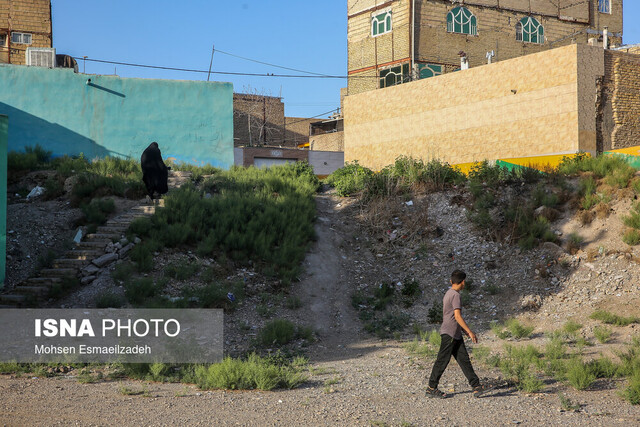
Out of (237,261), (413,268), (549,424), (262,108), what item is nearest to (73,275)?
(237,261)

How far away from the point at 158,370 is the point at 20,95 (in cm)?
1801

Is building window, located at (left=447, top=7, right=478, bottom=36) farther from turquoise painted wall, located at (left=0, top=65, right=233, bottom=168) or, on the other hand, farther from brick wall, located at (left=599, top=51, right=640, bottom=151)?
turquoise painted wall, located at (left=0, top=65, right=233, bottom=168)

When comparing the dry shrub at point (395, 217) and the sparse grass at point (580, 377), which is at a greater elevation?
the dry shrub at point (395, 217)

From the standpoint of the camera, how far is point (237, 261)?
14.6 m

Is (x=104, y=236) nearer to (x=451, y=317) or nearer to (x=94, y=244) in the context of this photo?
(x=94, y=244)

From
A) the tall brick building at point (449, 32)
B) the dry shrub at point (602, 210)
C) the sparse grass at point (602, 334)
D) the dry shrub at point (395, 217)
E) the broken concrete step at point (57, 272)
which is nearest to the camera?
the sparse grass at point (602, 334)

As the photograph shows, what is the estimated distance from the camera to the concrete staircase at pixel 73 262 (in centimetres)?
1211

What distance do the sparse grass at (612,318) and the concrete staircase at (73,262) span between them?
10.5 metres

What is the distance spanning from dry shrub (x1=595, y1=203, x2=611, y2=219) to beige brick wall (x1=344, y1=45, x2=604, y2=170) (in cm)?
507

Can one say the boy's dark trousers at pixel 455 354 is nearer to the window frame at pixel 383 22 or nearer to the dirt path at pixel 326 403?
the dirt path at pixel 326 403

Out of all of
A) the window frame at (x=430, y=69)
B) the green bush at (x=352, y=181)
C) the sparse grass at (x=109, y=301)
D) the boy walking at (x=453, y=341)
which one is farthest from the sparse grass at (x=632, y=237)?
the window frame at (x=430, y=69)

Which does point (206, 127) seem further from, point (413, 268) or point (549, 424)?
point (549, 424)

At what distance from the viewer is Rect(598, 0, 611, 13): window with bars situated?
120ft

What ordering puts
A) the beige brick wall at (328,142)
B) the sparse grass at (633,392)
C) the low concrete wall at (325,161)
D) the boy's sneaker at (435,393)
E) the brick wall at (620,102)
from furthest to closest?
1. the beige brick wall at (328,142)
2. the low concrete wall at (325,161)
3. the brick wall at (620,102)
4. the boy's sneaker at (435,393)
5. the sparse grass at (633,392)
